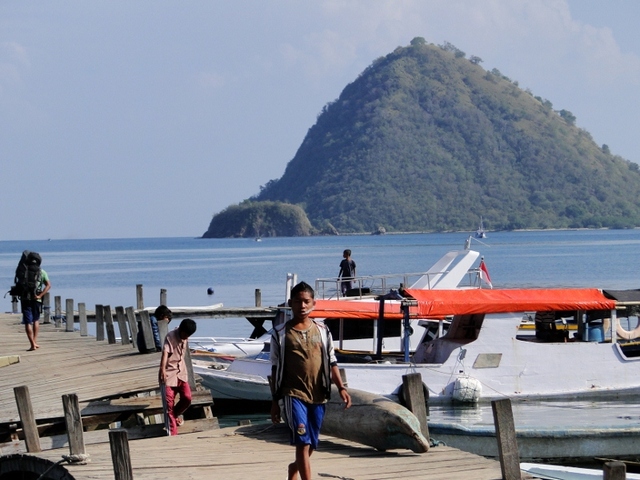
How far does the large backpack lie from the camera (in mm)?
18297

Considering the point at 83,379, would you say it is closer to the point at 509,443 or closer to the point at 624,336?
the point at 509,443

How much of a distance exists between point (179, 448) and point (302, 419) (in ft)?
7.85

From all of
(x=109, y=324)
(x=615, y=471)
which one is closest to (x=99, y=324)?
(x=109, y=324)

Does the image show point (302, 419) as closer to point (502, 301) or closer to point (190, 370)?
point (190, 370)

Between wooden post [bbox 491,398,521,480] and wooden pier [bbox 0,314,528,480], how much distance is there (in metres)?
0.19

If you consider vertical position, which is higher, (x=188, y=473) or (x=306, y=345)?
(x=306, y=345)

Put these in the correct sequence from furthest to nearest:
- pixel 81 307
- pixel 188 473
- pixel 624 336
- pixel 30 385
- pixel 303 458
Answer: pixel 81 307 → pixel 624 336 → pixel 30 385 → pixel 188 473 → pixel 303 458

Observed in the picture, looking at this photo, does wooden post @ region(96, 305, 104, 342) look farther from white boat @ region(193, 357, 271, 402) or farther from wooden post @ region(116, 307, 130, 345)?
white boat @ region(193, 357, 271, 402)

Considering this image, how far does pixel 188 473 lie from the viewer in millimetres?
9719

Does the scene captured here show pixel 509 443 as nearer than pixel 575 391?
Yes

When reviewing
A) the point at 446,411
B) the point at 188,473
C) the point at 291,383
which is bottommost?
the point at 446,411

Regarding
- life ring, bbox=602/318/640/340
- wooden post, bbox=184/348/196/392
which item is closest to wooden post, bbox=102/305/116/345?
wooden post, bbox=184/348/196/392

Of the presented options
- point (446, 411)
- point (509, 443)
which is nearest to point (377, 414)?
point (509, 443)

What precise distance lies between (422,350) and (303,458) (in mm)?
12285
